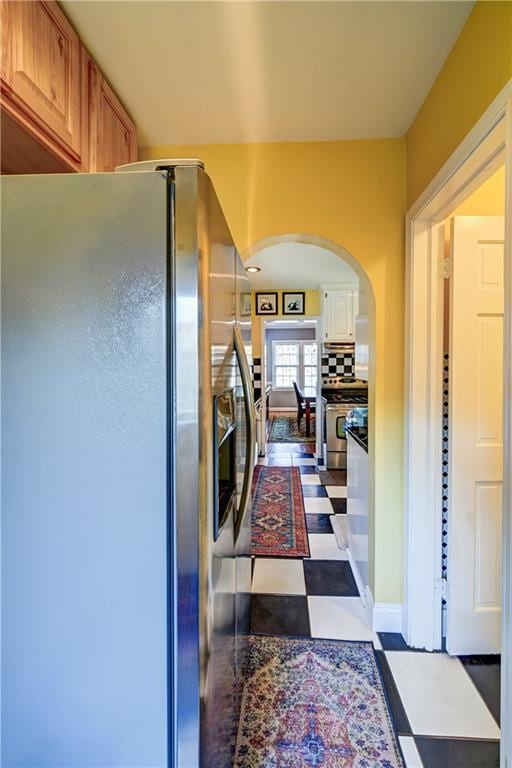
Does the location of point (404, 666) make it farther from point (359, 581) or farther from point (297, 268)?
point (297, 268)

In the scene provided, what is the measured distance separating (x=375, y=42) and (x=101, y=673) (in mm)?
1969

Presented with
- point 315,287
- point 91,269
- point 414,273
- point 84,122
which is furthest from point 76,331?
point 315,287

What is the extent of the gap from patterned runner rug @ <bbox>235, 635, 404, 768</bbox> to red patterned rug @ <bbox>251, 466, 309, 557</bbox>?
0.91 metres

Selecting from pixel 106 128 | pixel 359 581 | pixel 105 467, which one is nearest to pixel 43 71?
pixel 106 128

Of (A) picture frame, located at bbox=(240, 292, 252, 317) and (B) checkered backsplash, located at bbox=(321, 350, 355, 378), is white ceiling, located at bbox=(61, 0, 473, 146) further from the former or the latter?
(B) checkered backsplash, located at bbox=(321, 350, 355, 378)

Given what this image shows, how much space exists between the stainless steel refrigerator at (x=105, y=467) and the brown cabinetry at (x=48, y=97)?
0.46m

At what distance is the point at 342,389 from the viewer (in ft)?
16.9

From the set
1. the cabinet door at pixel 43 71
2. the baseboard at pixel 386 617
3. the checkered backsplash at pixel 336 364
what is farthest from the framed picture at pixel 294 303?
the cabinet door at pixel 43 71

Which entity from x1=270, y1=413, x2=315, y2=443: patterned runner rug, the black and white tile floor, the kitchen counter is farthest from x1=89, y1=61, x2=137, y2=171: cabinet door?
x1=270, y1=413, x2=315, y2=443: patterned runner rug

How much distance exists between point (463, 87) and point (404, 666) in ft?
7.43

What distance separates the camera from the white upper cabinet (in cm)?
479

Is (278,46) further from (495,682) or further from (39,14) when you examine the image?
(495,682)

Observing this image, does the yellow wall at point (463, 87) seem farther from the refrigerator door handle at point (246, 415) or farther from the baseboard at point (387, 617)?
the baseboard at point (387, 617)

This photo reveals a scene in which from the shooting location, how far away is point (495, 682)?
1.52 meters
